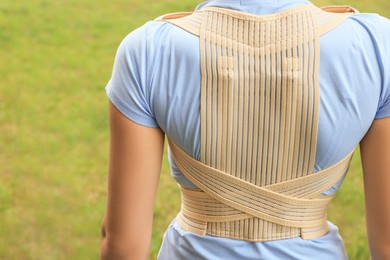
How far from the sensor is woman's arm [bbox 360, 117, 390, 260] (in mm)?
1220

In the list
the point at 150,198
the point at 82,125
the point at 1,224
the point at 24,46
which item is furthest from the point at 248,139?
the point at 24,46

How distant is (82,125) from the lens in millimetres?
4414

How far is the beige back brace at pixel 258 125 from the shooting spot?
1150 millimetres

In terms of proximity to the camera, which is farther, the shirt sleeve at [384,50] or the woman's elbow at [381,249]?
the woman's elbow at [381,249]

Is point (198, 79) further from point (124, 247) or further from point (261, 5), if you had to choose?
point (124, 247)

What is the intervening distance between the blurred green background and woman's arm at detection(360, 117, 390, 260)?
82.0 inches

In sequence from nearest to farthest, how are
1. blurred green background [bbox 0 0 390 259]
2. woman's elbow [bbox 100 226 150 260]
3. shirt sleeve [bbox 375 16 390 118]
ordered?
shirt sleeve [bbox 375 16 390 118] < woman's elbow [bbox 100 226 150 260] < blurred green background [bbox 0 0 390 259]

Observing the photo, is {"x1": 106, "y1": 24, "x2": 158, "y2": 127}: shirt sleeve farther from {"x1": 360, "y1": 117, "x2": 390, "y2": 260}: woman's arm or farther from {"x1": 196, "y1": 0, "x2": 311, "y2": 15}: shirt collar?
{"x1": 360, "y1": 117, "x2": 390, "y2": 260}: woman's arm

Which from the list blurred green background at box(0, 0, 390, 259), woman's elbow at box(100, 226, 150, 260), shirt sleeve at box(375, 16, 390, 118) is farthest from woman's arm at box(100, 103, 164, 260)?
blurred green background at box(0, 0, 390, 259)

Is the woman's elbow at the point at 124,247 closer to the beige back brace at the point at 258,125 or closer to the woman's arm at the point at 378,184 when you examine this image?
the beige back brace at the point at 258,125

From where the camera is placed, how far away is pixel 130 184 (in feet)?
4.05

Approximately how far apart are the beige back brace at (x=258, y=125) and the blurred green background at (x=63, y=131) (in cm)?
218

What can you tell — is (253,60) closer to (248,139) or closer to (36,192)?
(248,139)

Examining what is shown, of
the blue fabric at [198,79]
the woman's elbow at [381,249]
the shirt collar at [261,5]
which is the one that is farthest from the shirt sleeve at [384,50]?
the woman's elbow at [381,249]
